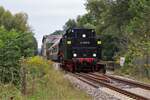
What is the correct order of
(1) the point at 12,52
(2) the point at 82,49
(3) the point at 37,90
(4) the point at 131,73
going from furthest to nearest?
(2) the point at 82,49 < (4) the point at 131,73 < (3) the point at 37,90 < (1) the point at 12,52

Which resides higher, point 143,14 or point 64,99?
point 143,14

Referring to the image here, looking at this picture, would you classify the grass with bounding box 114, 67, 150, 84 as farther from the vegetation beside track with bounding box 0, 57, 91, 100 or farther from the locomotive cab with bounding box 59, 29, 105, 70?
the vegetation beside track with bounding box 0, 57, 91, 100

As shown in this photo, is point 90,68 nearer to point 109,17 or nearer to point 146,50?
point 146,50

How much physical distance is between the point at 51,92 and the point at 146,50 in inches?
751

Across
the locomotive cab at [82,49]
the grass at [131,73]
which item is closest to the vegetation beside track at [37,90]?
the grass at [131,73]

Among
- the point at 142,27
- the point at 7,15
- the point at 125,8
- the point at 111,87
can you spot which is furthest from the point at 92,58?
the point at 7,15

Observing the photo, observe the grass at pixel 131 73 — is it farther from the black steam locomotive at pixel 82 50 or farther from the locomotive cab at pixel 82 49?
the locomotive cab at pixel 82 49

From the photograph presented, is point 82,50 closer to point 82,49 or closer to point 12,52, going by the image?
point 82,49

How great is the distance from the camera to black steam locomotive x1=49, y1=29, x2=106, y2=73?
41312 millimetres

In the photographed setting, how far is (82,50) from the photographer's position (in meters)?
41.7

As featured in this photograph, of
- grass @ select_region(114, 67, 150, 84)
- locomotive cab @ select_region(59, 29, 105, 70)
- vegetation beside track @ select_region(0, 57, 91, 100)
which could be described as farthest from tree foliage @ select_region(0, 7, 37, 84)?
locomotive cab @ select_region(59, 29, 105, 70)

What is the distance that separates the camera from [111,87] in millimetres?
26312

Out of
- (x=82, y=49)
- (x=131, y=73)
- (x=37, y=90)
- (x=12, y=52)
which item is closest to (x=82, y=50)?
(x=82, y=49)

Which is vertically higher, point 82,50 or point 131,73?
point 82,50
